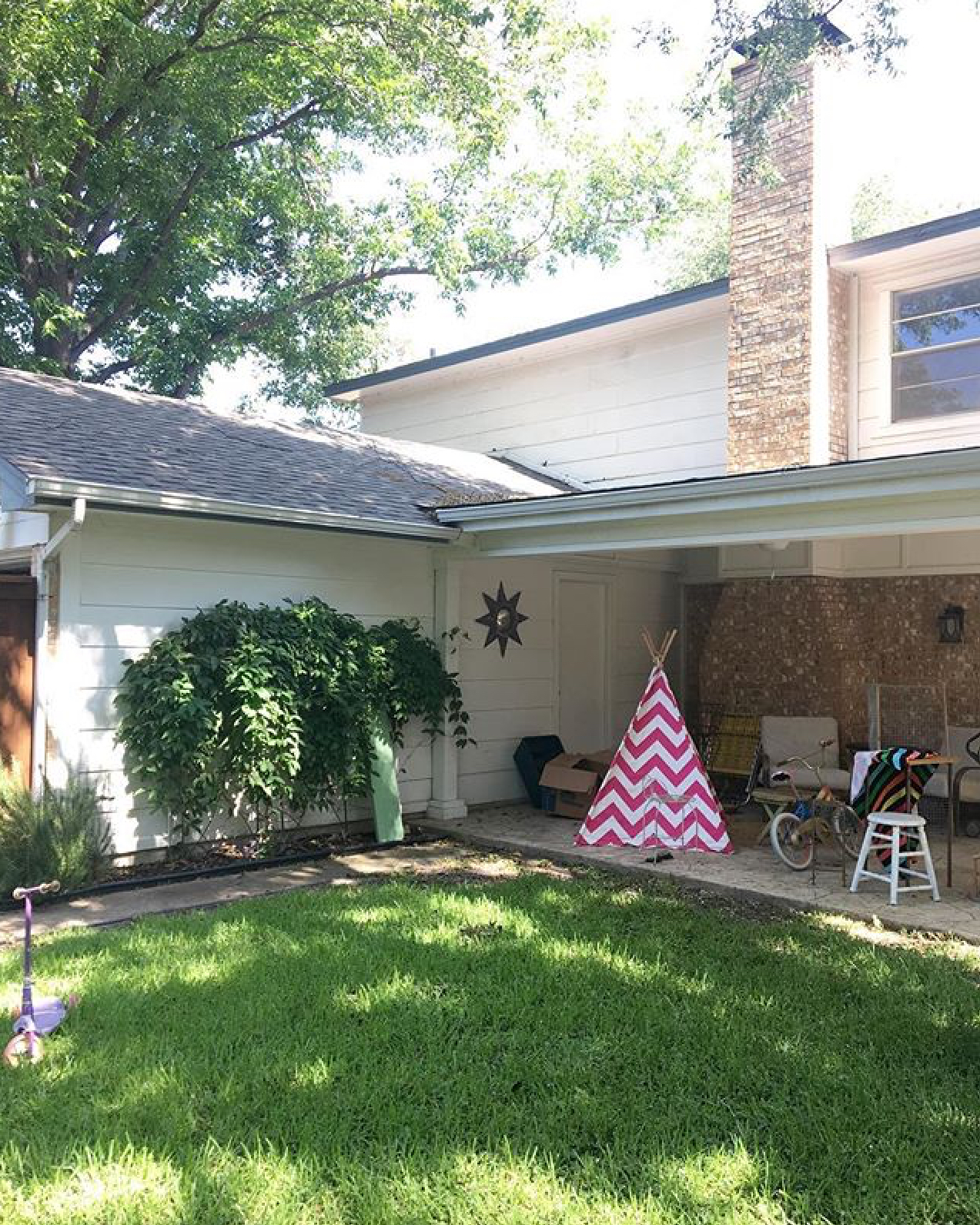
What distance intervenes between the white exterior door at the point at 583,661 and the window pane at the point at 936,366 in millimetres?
3599

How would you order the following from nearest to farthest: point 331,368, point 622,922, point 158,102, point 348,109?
point 622,922 < point 158,102 < point 348,109 < point 331,368

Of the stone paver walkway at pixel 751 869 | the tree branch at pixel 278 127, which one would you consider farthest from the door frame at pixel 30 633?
the tree branch at pixel 278 127

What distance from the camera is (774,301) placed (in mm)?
8938

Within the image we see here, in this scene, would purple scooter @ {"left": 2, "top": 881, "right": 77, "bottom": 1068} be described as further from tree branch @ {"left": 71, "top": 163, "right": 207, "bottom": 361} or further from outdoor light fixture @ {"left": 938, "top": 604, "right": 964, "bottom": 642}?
tree branch @ {"left": 71, "top": 163, "right": 207, "bottom": 361}

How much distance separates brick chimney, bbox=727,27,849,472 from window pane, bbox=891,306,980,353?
501mm

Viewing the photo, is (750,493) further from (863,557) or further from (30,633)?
(30,633)

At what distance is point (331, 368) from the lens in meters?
21.4

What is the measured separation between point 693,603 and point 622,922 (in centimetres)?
633

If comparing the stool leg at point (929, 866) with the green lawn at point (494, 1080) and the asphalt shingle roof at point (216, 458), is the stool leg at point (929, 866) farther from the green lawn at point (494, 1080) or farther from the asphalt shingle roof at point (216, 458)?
the asphalt shingle roof at point (216, 458)

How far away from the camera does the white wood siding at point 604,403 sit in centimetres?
1018

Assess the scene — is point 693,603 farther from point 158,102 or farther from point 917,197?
point 917,197

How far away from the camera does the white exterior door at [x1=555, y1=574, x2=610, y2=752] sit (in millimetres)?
10102

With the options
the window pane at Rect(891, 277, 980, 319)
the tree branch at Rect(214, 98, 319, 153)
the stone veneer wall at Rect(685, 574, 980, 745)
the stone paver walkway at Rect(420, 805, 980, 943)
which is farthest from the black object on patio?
the tree branch at Rect(214, 98, 319, 153)

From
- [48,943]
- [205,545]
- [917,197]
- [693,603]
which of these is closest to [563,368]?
[693,603]
